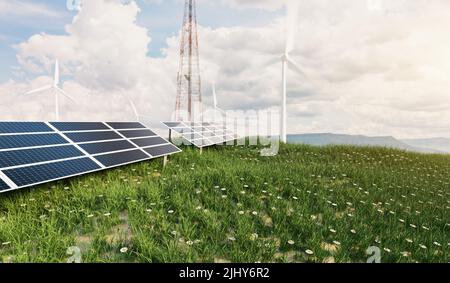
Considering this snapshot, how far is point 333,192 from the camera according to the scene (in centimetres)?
980

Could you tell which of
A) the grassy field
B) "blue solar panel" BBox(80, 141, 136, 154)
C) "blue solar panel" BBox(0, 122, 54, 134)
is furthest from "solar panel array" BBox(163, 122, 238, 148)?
"blue solar panel" BBox(0, 122, 54, 134)

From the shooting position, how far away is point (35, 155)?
329 inches

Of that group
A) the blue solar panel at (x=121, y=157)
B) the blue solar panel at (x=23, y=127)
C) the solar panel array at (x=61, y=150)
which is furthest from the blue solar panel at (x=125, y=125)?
the blue solar panel at (x=23, y=127)

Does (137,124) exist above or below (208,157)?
above

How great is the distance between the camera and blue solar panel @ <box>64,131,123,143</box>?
1048 cm

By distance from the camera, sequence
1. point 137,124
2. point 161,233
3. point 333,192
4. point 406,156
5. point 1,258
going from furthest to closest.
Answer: point 406,156
point 137,124
point 333,192
point 161,233
point 1,258

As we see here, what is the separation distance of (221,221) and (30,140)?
218 inches

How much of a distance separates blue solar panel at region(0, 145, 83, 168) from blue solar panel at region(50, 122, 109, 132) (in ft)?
4.42

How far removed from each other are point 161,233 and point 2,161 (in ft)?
13.0

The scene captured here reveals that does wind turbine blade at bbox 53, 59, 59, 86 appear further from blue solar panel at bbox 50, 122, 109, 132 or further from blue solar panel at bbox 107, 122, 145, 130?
blue solar panel at bbox 50, 122, 109, 132

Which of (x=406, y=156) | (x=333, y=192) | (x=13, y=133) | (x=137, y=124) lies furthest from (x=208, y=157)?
(x=406, y=156)

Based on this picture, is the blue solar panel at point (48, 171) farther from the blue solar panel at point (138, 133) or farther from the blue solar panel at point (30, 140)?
the blue solar panel at point (138, 133)

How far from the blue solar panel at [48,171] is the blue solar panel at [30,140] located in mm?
902
